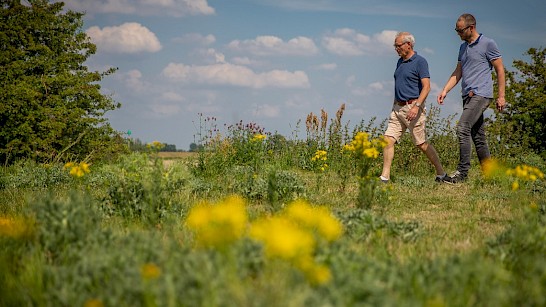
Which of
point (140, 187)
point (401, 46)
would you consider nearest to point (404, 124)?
point (401, 46)

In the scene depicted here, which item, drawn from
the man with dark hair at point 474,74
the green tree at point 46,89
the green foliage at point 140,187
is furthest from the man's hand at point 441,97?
the green tree at point 46,89

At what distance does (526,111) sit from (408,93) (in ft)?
27.6

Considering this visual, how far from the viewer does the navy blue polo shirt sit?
8.19 meters

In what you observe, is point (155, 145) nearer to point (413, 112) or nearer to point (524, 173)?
point (524, 173)

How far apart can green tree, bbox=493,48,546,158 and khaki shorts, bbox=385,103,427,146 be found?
6.73m

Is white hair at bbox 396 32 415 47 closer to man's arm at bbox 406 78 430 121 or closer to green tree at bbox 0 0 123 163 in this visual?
man's arm at bbox 406 78 430 121

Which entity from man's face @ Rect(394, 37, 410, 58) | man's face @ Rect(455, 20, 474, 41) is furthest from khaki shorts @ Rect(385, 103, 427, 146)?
man's face @ Rect(455, 20, 474, 41)

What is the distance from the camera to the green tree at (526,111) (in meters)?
14.4

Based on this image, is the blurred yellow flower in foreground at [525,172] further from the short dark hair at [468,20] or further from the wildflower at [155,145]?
the short dark hair at [468,20]

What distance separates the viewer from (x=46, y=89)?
60.9 feet

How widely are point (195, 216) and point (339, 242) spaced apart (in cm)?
115

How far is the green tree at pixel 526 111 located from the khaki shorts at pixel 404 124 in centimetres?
673

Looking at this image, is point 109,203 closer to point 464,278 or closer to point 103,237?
point 103,237

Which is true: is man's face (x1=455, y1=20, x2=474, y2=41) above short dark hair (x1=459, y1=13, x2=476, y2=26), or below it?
below
